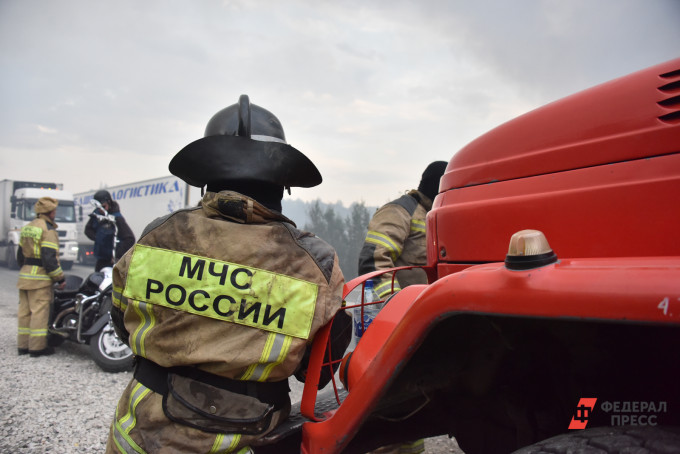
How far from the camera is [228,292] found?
1.49 metres

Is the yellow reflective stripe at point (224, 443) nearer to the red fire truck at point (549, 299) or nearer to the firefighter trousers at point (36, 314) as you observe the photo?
the red fire truck at point (549, 299)

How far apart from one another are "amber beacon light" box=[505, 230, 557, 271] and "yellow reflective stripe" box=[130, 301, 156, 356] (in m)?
1.18

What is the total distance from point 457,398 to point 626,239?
2.74ft

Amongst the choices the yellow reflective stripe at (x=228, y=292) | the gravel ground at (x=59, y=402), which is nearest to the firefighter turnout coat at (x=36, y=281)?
the gravel ground at (x=59, y=402)

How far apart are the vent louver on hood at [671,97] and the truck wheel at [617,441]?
0.63 meters

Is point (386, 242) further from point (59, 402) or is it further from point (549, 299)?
point (59, 402)

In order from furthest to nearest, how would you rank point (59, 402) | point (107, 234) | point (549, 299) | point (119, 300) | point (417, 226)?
1. point (107, 234)
2. point (59, 402)
3. point (417, 226)
4. point (119, 300)
5. point (549, 299)

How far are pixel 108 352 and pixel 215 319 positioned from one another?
467 cm

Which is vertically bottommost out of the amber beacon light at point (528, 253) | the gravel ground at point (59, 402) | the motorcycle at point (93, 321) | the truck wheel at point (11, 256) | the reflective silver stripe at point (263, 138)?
the truck wheel at point (11, 256)

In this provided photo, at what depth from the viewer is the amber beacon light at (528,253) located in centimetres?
89

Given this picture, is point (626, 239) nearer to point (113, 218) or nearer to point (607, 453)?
point (607, 453)

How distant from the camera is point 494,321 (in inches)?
43.4

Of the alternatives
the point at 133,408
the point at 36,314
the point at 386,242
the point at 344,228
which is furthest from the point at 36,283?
the point at 344,228

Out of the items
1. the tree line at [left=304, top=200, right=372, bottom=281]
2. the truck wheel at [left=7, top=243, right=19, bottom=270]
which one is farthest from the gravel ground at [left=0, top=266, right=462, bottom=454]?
the tree line at [left=304, top=200, right=372, bottom=281]
